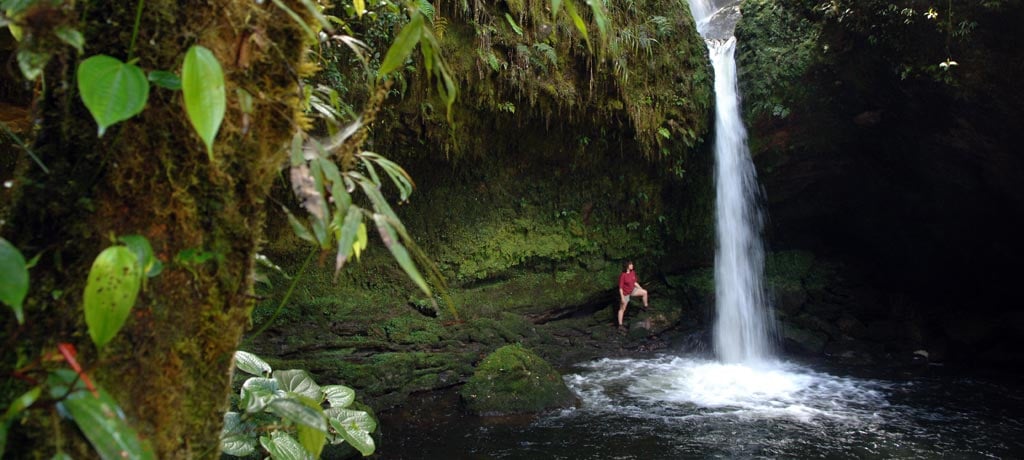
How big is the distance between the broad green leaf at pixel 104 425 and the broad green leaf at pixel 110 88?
0.33 metres

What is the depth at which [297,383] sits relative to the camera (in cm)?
185

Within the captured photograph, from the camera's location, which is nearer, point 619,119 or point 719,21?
point 619,119

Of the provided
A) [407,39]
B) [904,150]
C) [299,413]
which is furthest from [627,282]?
[407,39]

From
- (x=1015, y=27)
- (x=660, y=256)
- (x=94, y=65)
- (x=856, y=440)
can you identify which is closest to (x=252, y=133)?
(x=94, y=65)

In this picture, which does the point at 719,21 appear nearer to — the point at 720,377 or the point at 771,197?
the point at 771,197

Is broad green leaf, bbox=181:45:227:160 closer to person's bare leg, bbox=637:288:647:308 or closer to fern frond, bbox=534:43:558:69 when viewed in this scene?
fern frond, bbox=534:43:558:69

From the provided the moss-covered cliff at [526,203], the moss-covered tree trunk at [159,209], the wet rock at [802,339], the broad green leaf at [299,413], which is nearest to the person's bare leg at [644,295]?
the moss-covered cliff at [526,203]

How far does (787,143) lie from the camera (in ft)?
29.6

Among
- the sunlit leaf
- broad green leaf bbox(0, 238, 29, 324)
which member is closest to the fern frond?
the sunlit leaf

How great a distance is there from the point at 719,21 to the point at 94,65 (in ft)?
43.0

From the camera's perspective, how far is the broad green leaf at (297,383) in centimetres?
179

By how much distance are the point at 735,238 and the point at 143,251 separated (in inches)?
395

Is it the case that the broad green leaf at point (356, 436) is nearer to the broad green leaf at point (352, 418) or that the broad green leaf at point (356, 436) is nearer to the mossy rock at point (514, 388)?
the broad green leaf at point (352, 418)

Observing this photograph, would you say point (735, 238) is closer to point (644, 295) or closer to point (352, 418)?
point (644, 295)
